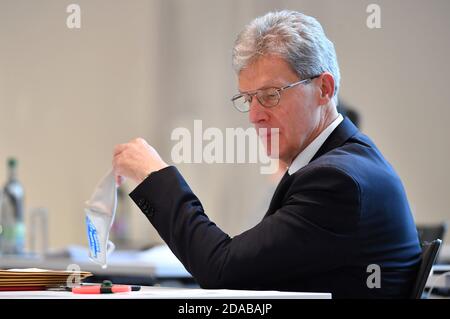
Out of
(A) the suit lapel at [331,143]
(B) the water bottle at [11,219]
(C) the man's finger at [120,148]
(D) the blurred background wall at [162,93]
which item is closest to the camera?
(A) the suit lapel at [331,143]

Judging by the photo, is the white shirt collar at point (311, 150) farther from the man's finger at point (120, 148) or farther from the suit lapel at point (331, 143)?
the man's finger at point (120, 148)

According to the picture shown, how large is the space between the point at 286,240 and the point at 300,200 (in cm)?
8

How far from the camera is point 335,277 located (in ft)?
4.31

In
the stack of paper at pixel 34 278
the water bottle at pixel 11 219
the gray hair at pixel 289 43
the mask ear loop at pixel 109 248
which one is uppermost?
the gray hair at pixel 289 43

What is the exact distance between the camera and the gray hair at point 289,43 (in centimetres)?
148

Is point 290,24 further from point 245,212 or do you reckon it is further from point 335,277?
point 245,212

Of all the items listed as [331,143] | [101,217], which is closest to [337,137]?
[331,143]

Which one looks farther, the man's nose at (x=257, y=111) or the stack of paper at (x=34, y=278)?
the man's nose at (x=257, y=111)

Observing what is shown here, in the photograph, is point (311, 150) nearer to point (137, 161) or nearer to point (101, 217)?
point (137, 161)

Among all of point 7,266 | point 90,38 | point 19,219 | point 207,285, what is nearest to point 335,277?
point 207,285

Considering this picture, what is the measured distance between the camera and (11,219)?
3.50 meters

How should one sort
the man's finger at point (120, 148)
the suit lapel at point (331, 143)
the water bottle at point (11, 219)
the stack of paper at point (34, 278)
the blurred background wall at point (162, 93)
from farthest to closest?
the blurred background wall at point (162, 93) < the water bottle at point (11, 219) < the man's finger at point (120, 148) < the suit lapel at point (331, 143) < the stack of paper at point (34, 278)

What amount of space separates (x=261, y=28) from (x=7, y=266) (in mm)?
Result: 1818

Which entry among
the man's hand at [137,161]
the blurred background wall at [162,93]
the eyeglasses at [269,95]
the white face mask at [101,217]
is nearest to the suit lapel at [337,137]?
the eyeglasses at [269,95]
